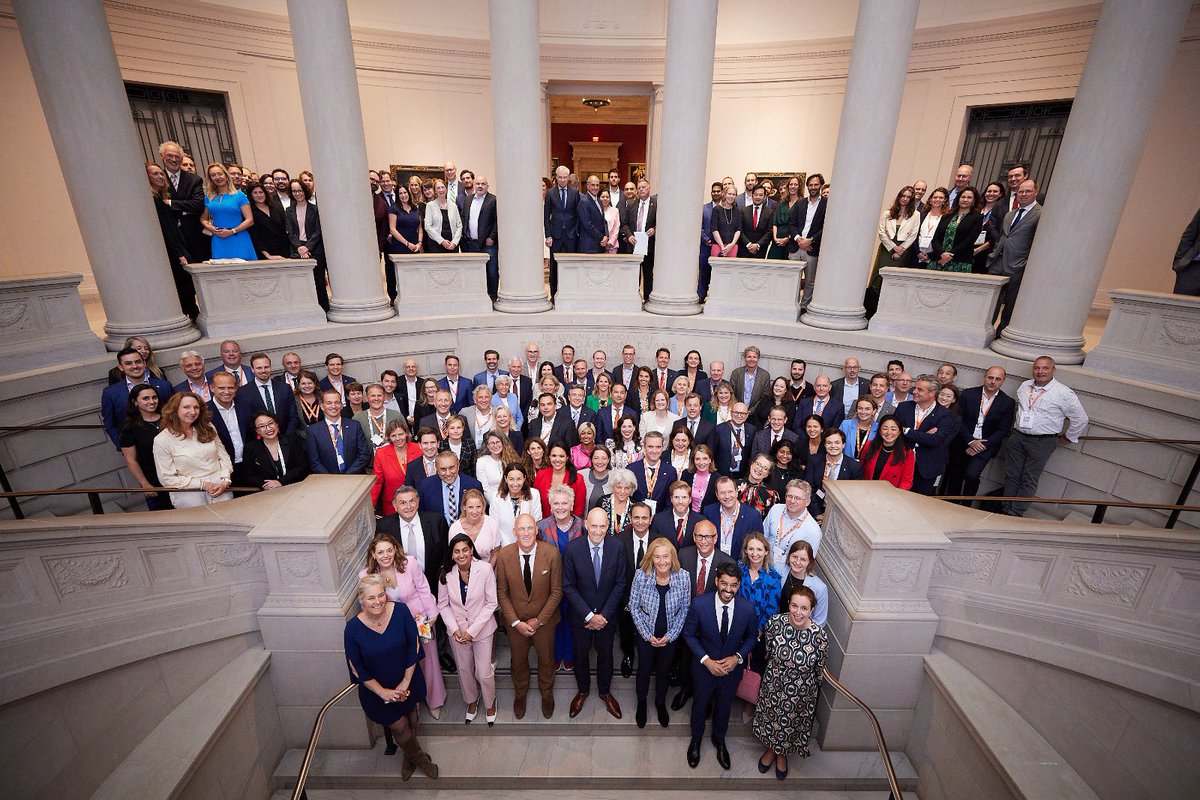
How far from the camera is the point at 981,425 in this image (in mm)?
6660

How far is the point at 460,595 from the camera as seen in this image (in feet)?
15.3

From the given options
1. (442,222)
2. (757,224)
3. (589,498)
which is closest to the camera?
(589,498)

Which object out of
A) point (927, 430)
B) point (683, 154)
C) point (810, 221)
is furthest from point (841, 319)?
point (683, 154)

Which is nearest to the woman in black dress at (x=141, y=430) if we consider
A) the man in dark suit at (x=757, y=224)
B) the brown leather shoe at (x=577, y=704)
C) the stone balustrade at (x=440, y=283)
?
the stone balustrade at (x=440, y=283)

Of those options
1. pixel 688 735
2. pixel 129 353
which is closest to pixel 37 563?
pixel 129 353

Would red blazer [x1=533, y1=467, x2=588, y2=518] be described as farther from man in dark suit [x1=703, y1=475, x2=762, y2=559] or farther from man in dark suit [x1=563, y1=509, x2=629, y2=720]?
man in dark suit [x1=703, y1=475, x2=762, y2=559]

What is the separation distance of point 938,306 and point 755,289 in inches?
108

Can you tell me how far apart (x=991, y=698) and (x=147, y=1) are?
17021mm

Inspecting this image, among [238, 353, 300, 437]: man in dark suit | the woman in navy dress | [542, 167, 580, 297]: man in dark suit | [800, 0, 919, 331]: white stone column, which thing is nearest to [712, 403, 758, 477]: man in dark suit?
[800, 0, 919, 331]: white stone column

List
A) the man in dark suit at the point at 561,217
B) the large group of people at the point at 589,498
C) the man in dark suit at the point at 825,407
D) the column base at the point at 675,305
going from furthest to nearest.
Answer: the man in dark suit at the point at 561,217 → the column base at the point at 675,305 → the man in dark suit at the point at 825,407 → the large group of people at the point at 589,498

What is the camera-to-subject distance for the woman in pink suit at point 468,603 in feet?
15.2

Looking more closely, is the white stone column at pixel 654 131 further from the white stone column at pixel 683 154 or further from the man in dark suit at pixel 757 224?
the white stone column at pixel 683 154

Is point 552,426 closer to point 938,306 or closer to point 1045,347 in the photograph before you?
point 938,306

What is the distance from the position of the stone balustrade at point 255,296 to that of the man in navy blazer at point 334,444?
315 centimetres
